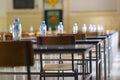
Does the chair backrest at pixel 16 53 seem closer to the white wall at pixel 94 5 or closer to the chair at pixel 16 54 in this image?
the chair at pixel 16 54

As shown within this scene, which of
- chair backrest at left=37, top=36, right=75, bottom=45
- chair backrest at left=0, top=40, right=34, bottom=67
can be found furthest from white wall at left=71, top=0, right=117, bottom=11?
chair backrest at left=0, top=40, right=34, bottom=67

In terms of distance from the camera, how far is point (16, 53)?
7.73 feet

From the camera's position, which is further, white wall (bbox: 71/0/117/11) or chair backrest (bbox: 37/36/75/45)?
white wall (bbox: 71/0/117/11)

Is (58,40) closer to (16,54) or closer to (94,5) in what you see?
(16,54)

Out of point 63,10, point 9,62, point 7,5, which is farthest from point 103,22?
point 9,62

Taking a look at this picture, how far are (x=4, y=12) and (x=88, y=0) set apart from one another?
3.98 metres

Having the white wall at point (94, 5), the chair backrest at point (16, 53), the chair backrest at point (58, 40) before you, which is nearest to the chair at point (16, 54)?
the chair backrest at point (16, 53)

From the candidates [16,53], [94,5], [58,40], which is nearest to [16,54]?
[16,53]

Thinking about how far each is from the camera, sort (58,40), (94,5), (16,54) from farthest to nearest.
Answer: (94,5), (58,40), (16,54)

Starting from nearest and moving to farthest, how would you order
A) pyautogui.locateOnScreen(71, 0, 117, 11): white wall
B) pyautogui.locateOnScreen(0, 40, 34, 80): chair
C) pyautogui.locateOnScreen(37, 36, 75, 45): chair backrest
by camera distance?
pyautogui.locateOnScreen(0, 40, 34, 80): chair, pyautogui.locateOnScreen(37, 36, 75, 45): chair backrest, pyautogui.locateOnScreen(71, 0, 117, 11): white wall

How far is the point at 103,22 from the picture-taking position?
1584 cm

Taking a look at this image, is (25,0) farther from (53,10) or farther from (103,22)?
(103,22)

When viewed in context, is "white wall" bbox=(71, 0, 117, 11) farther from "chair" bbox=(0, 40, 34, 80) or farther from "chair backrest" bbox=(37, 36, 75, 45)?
"chair" bbox=(0, 40, 34, 80)

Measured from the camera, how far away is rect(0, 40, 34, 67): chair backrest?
2344 mm
